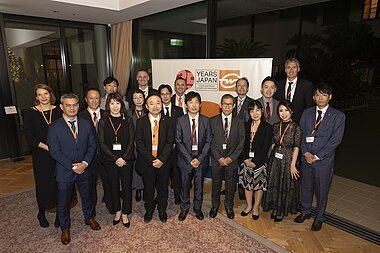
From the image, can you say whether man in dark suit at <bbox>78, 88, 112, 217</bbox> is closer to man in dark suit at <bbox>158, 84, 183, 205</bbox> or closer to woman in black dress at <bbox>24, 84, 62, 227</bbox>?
woman in black dress at <bbox>24, 84, 62, 227</bbox>

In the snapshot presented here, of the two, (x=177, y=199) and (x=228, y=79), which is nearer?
(x=177, y=199)

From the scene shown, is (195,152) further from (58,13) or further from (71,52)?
(71,52)

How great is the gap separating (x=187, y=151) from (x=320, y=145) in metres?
1.49

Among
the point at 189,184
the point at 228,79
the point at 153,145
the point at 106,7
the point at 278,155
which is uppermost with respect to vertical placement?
the point at 106,7

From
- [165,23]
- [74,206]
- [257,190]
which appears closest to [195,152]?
[257,190]

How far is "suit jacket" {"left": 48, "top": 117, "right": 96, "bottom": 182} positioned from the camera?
2.57 metres

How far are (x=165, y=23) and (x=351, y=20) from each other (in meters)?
5.45

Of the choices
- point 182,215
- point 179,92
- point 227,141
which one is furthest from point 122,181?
point 179,92

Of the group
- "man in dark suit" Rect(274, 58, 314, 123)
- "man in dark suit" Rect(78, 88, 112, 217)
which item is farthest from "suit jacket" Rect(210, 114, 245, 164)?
"man in dark suit" Rect(78, 88, 112, 217)

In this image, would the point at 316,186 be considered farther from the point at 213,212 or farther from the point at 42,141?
the point at 42,141

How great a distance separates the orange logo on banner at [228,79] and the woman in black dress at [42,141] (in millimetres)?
2317

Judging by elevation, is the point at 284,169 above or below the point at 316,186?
above

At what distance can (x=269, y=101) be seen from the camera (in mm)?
3338

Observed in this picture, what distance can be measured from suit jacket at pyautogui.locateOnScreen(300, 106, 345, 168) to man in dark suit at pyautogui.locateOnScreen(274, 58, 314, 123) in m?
0.47
